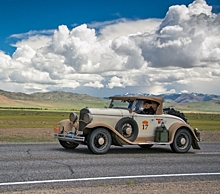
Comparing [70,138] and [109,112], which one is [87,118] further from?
[70,138]

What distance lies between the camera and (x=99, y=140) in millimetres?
14078

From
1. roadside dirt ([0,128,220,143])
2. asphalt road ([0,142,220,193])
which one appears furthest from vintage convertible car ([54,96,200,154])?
roadside dirt ([0,128,220,143])

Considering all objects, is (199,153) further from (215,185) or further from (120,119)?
(215,185)

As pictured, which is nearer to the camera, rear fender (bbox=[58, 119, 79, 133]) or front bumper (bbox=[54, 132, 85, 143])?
front bumper (bbox=[54, 132, 85, 143])

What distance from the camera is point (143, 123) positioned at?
15023 millimetres

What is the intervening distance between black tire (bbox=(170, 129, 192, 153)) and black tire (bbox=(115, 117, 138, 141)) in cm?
162

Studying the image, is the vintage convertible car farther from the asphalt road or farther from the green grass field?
the green grass field

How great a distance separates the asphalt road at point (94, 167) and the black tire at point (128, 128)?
2.08ft

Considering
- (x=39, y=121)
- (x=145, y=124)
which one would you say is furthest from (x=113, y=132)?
(x=39, y=121)

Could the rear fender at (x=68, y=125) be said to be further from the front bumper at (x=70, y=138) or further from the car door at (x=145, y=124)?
the car door at (x=145, y=124)

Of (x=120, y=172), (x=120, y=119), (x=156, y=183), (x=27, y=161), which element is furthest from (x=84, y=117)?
(x=156, y=183)

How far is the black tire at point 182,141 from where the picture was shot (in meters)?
15.4

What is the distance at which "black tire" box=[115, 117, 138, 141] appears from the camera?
14.5 metres

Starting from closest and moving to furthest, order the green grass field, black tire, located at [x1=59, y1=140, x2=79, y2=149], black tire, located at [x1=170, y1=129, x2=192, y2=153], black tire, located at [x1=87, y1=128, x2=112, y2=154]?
black tire, located at [x1=87, y1=128, x2=112, y2=154] → black tire, located at [x1=170, y1=129, x2=192, y2=153] → black tire, located at [x1=59, y1=140, x2=79, y2=149] → the green grass field
